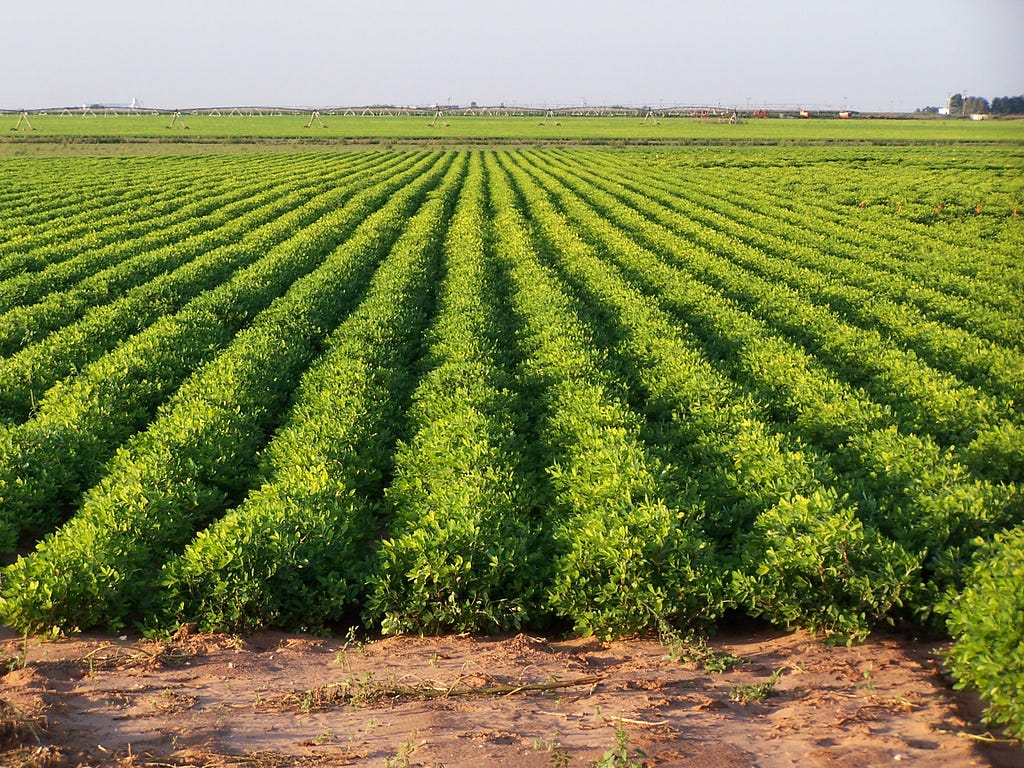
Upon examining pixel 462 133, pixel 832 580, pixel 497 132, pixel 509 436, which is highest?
pixel 497 132

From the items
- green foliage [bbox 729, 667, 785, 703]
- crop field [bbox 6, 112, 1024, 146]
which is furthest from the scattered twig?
crop field [bbox 6, 112, 1024, 146]

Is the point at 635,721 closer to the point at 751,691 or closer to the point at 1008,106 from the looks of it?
the point at 751,691

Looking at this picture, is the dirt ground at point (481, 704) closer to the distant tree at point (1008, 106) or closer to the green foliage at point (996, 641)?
the green foliage at point (996, 641)

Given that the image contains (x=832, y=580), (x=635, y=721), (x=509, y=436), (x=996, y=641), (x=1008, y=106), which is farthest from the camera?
(x=1008, y=106)

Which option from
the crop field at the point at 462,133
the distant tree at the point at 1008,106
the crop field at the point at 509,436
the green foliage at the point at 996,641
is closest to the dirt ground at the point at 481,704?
the green foliage at the point at 996,641

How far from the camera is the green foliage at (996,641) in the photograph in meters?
4.87

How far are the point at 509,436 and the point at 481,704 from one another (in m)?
4.21

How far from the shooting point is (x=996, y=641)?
5105 millimetres

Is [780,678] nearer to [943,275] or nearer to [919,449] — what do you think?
[919,449]

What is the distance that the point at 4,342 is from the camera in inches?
542

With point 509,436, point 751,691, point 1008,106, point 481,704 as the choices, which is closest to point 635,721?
point 751,691

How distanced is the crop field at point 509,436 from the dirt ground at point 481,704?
1.17ft

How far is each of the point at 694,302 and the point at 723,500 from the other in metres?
8.91

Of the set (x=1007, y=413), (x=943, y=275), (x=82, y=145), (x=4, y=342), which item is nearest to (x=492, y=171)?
(x=943, y=275)
